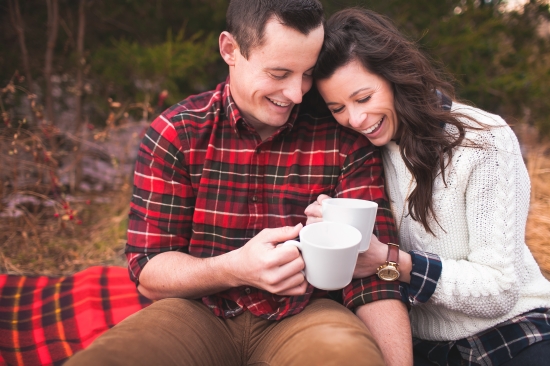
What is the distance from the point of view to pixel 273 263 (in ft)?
4.63

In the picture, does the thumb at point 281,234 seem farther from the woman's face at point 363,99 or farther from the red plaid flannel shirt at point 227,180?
the woman's face at point 363,99

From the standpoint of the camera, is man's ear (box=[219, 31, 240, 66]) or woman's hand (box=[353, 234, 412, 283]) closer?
woman's hand (box=[353, 234, 412, 283])

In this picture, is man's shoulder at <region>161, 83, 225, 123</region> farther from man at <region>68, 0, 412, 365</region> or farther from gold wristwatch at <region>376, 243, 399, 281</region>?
gold wristwatch at <region>376, 243, 399, 281</region>

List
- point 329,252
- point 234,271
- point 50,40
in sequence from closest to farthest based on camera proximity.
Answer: point 329,252, point 234,271, point 50,40

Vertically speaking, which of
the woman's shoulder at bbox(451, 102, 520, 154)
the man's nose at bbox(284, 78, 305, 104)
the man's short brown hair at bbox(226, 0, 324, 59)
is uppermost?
the man's short brown hair at bbox(226, 0, 324, 59)

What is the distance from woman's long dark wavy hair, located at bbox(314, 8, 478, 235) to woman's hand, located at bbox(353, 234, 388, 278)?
0.71 feet

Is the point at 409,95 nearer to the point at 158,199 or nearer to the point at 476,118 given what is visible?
the point at 476,118

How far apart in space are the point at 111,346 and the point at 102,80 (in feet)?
10.7

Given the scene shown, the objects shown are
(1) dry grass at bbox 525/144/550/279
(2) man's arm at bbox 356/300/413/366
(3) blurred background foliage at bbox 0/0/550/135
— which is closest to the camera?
(2) man's arm at bbox 356/300/413/366

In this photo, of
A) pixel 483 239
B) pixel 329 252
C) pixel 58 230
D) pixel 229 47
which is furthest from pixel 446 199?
pixel 58 230

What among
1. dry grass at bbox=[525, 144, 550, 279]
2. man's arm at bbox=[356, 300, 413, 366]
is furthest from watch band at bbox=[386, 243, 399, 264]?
dry grass at bbox=[525, 144, 550, 279]

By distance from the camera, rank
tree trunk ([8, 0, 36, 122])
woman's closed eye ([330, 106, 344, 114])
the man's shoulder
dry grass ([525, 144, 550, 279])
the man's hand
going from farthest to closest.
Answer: tree trunk ([8, 0, 36, 122]) < dry grass ([525, 144, 550, 279]) < the man's shoulder < woman's closed eye ([330, 106, 344, 114]) < the man's hand

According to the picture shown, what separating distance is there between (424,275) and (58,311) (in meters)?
1.85

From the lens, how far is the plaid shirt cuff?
165 centimetres
